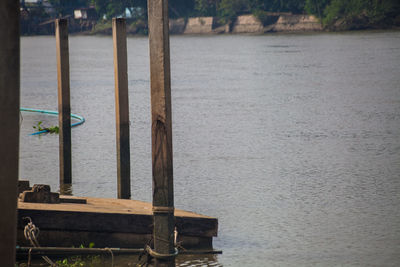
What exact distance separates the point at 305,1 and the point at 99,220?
102819 millimetres

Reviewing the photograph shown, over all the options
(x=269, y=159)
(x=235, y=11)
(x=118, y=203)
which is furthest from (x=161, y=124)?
(x=235, y=11)

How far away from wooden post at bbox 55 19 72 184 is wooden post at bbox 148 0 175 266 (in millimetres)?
6486

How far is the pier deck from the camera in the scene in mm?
9031

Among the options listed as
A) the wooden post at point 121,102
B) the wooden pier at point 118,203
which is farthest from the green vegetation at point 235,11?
the wooden pier at point 118,203

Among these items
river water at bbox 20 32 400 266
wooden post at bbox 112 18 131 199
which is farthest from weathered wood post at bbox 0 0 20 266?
wooden post at bbox 112 18 131 199

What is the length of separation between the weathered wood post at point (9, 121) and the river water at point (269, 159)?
5.16 meters

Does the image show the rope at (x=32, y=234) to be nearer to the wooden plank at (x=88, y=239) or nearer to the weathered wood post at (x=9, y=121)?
the wooden plank at (x=88, y=239)

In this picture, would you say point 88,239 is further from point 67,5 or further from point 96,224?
point 67,5

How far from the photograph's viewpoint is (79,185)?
1530cm

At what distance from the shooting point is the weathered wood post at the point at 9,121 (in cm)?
473

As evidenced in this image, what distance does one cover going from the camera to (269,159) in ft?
59.9

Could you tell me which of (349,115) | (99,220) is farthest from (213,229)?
(349,115)

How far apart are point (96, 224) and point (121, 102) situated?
3668 millimetres

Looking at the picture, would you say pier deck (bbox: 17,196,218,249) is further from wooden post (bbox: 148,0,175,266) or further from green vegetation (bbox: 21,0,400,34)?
green vegetation (bbox: 21,0,400,34)
